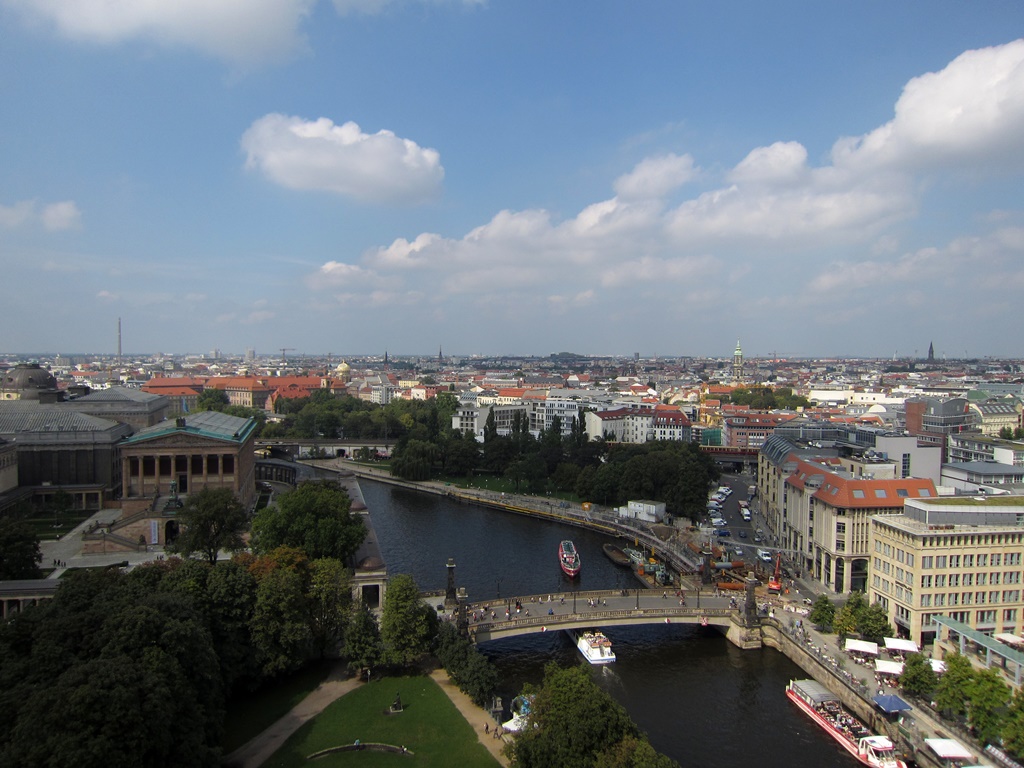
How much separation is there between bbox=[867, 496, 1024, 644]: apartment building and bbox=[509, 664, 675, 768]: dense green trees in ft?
58.5

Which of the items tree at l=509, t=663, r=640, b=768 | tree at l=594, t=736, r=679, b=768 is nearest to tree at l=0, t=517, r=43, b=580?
tree at l=509, t=663, r=640, b=768

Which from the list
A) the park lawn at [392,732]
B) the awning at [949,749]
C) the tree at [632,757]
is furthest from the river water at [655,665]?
the tree at [632,757]

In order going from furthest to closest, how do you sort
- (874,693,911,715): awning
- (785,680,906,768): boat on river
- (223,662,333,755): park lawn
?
1. (874,693,911,715): awning
2. (785,680,906,768): boat on river
3. (223,662,333,755): park lawn

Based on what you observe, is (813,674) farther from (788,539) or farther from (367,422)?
(367,422)

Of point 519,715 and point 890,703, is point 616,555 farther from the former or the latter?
point 519,715

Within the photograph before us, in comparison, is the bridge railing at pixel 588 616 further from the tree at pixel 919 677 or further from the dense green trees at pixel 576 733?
the dense green trees at pixel 576 733

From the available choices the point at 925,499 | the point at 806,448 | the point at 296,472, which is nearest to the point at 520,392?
the point at 296,472

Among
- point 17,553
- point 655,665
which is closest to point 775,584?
point 655,665

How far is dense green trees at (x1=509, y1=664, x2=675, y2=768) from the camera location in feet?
66.0

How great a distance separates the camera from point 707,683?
3155cm

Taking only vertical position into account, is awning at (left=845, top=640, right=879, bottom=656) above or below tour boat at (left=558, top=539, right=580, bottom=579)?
above

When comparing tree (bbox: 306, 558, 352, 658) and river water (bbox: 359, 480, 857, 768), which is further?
tree (bbox: 306, 558, 352, 658)

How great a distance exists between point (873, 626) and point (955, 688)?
21.7ft

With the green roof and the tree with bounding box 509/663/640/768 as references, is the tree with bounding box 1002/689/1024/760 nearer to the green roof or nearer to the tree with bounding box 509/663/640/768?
the tree with bounding box 509/663/640/768
